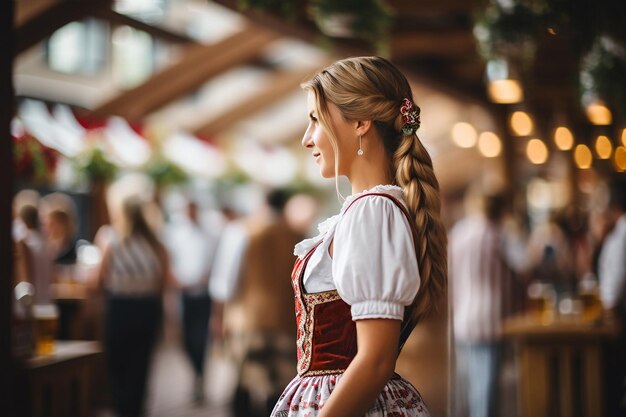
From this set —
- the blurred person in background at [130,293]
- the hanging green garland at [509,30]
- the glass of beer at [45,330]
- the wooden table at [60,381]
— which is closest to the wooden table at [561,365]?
the hanging green garland at [509,30]

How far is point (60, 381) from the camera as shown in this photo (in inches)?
150

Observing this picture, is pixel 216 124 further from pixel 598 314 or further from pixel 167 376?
pixel 598 314

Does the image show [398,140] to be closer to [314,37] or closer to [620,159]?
[314,37]

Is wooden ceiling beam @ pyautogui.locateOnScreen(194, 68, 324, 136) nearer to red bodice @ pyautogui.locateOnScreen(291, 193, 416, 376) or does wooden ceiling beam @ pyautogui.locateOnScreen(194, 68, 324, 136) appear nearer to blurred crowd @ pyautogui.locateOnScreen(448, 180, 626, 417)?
blurred crowd @ pyautogui.locateOnScreen(448, 180, 626, 417)

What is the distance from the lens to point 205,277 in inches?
300

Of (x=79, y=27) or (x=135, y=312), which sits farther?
(x=79, y=27)

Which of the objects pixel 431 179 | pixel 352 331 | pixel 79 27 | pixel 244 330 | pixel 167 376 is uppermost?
pixel 79 27

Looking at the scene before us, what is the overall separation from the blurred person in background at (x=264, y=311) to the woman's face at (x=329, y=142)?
3.63 meters

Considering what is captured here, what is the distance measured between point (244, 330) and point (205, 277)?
2227mm

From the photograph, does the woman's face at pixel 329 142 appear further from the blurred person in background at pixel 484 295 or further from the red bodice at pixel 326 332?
the blurred person in background at pixel 484 295

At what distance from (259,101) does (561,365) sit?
7704mm

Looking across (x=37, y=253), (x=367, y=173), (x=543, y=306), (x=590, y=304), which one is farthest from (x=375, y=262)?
(x=543, y=306)

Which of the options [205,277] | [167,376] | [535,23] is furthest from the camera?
[167,376]

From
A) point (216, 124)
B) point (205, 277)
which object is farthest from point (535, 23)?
point (216, 124)
